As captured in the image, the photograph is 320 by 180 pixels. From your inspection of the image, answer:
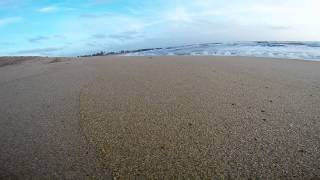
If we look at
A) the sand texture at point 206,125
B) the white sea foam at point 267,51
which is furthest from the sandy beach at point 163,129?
the white sea foam at point 267,51

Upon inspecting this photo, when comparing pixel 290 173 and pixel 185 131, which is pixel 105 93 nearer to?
pixel 185 131

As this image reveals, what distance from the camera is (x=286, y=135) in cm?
230

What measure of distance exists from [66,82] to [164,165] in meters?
2.78

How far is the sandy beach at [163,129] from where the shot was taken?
74.3 inches

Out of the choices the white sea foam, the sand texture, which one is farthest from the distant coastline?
the sand texture

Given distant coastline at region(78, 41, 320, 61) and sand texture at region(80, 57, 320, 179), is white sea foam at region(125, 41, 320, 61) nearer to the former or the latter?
distant coastline at region(78, 41, 320, 61)

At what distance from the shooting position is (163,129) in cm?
245

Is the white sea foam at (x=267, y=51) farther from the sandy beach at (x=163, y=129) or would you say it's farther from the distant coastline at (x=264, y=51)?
the sandy beach at (x=163, y=129)

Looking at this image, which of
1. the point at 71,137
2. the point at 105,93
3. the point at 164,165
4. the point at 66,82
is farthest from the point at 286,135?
the point at 66,82

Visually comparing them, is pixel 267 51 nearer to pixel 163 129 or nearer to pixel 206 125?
pixel 206 125

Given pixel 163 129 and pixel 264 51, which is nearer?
pixel 163 129

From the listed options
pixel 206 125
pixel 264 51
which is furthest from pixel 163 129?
pixel 264 51

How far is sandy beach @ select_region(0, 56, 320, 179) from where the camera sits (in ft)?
6.19

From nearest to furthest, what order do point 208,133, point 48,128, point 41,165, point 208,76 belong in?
point 41,165 < point 208,133 < point 48,128 < point 208,76
